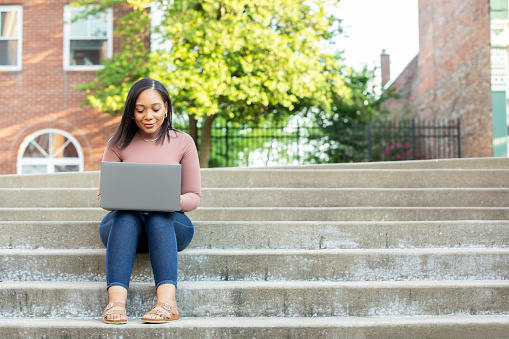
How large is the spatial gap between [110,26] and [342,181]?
30.0ft

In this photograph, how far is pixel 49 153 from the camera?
38.9 ft

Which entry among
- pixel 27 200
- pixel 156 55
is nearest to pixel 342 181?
pixel 27 200

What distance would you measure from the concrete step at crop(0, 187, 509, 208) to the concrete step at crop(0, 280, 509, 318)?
1473 millimetres

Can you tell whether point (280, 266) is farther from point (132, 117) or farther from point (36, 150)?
point (36, 150)

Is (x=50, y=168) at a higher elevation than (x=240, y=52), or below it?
below

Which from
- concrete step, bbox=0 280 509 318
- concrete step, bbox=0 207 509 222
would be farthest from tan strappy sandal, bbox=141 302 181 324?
concrete step, bbox=0 207 509 222

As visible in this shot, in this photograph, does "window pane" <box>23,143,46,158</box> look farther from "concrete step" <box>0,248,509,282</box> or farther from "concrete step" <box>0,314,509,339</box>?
"concrete step" <box>0,314,509,339</box>

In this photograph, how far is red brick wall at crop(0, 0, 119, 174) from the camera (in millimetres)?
11773

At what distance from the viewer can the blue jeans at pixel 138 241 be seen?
2.41 m

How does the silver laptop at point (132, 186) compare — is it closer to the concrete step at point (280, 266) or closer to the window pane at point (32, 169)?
the concrete step at point (280, 266)

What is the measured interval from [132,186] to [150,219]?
194mm

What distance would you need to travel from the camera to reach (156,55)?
8906 mm

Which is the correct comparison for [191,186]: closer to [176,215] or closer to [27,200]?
[176,215]

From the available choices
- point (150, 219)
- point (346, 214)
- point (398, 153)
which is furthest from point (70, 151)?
point (150, 219)
